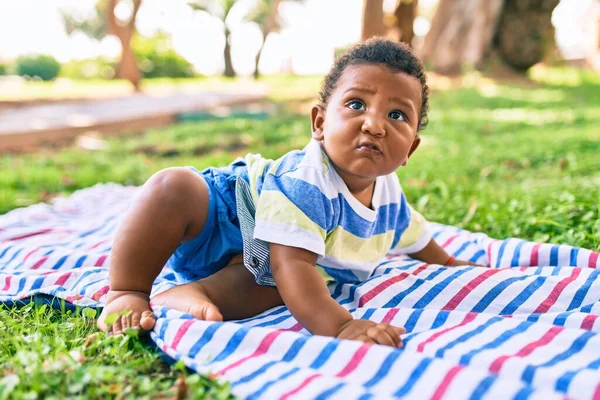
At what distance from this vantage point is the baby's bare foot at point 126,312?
6.09 feet

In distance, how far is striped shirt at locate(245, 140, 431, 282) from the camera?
6.47ft

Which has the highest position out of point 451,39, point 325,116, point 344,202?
point 451,39

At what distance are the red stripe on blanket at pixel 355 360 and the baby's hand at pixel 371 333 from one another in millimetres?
98

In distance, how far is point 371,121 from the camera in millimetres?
2018

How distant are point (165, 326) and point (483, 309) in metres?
1.08

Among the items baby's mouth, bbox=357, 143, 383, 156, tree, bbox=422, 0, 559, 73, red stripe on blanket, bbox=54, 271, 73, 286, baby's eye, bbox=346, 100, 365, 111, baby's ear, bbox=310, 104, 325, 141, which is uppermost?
tree, bbox=422, 0, 559, 73

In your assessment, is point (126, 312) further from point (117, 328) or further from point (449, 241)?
point (449, 241)

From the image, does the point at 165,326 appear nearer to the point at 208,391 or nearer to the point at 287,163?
the point at 208,391

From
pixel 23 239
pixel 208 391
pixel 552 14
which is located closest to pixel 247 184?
pixel 208 391

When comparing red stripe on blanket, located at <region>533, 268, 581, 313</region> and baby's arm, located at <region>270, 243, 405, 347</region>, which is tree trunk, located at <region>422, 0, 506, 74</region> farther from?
baby's arm, located at <region>270, 243, 405, 347</region>

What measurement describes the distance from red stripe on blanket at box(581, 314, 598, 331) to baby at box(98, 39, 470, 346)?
743 mm

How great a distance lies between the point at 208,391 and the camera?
153 centimetres

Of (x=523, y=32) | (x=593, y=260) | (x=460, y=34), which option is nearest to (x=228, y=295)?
(x=593, y=260)

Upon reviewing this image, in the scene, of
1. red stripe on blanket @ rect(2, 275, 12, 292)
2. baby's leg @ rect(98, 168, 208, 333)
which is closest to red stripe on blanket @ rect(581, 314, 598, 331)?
baby's leg @ rect(98, 168, 208, 333)
